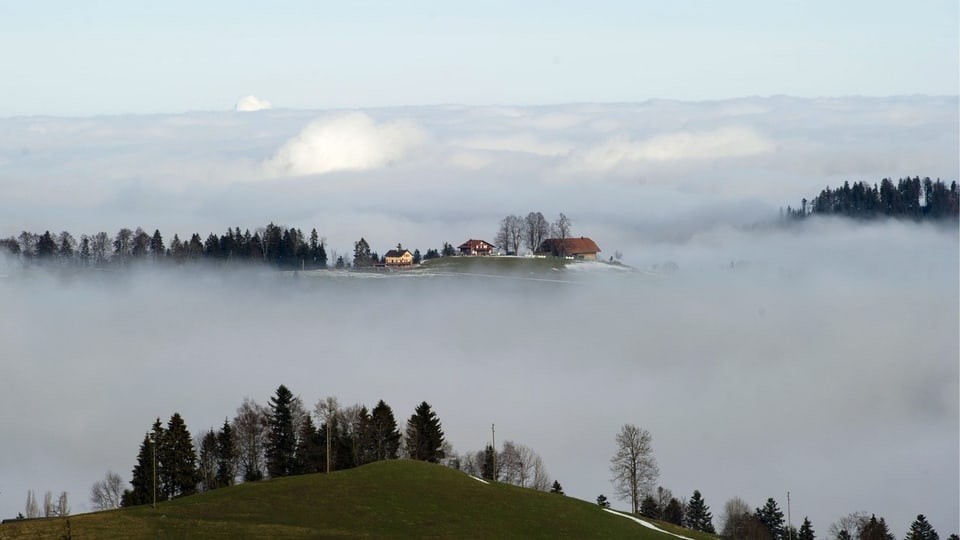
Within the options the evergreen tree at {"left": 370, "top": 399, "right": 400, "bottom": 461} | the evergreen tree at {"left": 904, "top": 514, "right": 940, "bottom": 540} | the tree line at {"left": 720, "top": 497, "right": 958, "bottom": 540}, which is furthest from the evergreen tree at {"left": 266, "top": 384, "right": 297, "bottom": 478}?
the evergreen tree at {"left": 904, "top": 514, "right": 940, "bottom": 540}

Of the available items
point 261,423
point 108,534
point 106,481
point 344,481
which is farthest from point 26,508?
point 108,534

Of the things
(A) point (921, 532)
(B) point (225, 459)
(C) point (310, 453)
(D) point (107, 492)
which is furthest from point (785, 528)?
(D) point (107, 492)

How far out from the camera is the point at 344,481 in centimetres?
11469

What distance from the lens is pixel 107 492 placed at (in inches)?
7032

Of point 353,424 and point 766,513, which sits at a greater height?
point 353,424

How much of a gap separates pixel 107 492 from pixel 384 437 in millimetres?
51067

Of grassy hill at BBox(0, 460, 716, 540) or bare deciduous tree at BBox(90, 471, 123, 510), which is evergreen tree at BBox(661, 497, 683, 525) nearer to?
grassy hill at BBox(0, 460, 716, 540)

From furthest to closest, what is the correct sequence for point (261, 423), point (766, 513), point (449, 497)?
point (766, 513) → point (261, 423) → point (449, 497)

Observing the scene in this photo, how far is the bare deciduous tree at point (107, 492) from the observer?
175 meters

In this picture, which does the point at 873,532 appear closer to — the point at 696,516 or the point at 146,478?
the point at 696,516

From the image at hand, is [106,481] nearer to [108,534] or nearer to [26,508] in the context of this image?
[26,508]

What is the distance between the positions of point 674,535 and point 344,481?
26.4 meters

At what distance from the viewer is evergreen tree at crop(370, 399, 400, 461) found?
144m

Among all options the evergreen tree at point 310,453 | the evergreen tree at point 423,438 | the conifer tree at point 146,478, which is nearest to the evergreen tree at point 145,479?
the conifer tree at point 146,478
